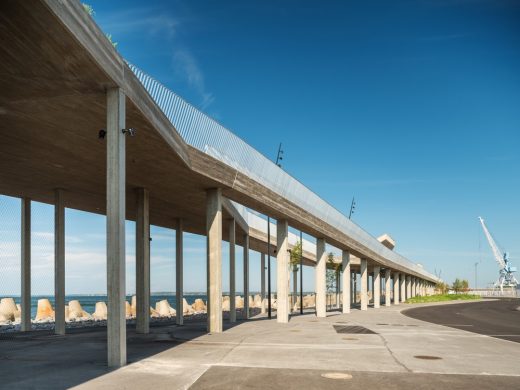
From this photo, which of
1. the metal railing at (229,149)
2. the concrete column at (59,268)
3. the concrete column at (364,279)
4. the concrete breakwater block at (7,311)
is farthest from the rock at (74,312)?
the concrete column at (59,268)

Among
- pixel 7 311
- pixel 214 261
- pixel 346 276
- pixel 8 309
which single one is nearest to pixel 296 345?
pixel 214 261

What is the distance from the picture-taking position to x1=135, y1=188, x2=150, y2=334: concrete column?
76.4ft

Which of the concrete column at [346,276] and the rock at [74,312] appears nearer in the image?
the concrete column at [346,276]

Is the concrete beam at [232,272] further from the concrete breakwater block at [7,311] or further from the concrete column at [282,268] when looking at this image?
the concrete breakwater block at [7,311]

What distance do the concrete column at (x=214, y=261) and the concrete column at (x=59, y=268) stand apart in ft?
20.3

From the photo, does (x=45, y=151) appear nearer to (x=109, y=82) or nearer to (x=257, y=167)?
(x=109, y=82)

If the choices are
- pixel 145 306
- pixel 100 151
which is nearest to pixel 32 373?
pixel 100 151

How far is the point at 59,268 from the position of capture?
22.5m

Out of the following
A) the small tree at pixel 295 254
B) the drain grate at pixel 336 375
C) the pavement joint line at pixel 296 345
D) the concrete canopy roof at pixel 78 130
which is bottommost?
the pavement joint line at pixel 296 345

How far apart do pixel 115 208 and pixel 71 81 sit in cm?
300

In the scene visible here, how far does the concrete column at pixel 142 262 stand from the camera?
23.3 m

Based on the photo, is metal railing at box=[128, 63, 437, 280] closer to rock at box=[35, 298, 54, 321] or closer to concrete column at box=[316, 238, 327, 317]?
concrete column at box=[316, 238, 327, 317]

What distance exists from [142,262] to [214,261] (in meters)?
3.59

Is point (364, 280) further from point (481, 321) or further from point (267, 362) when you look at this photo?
point (267, 362)
